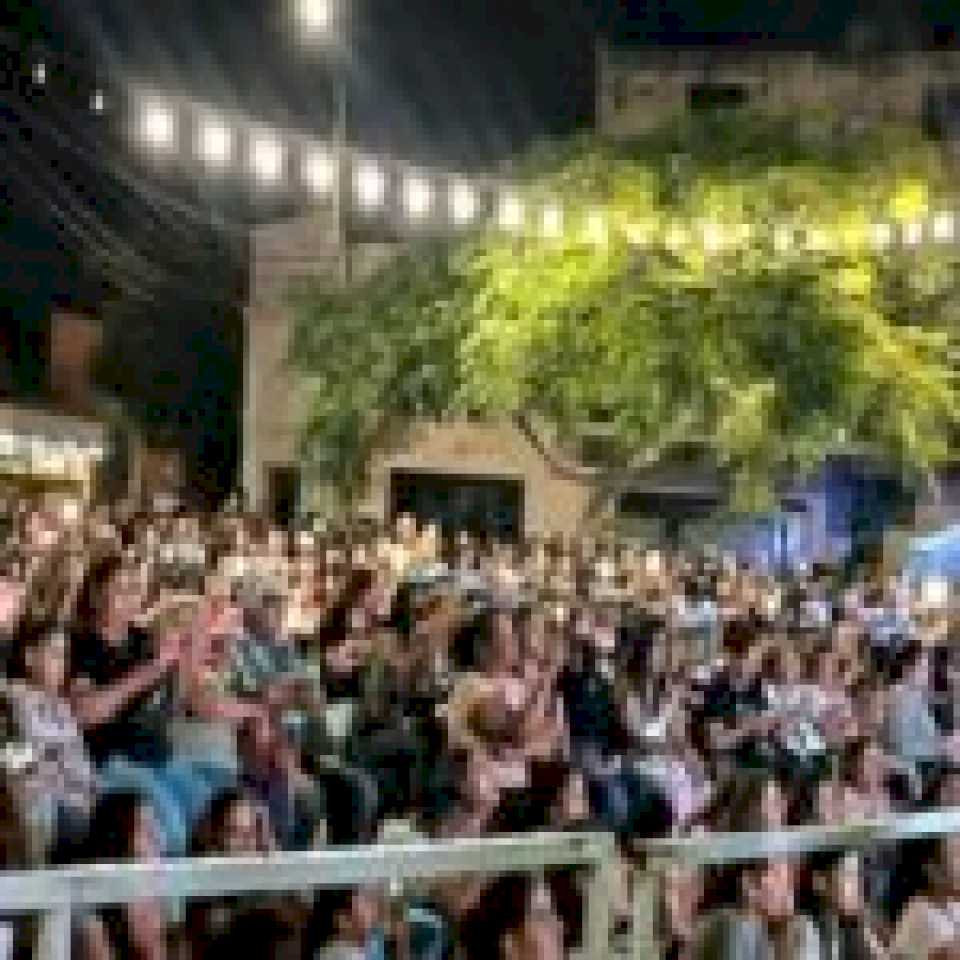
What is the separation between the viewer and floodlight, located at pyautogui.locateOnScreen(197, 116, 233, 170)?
23906 millimetres

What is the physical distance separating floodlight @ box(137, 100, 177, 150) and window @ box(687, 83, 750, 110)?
54.1ft

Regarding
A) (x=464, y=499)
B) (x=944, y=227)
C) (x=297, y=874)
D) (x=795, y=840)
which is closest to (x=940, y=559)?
(x=944, y=227)

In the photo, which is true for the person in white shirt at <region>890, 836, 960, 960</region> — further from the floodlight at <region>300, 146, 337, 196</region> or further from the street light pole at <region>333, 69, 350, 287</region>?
the floodlight at <region>300, 146, 337, 196</region>

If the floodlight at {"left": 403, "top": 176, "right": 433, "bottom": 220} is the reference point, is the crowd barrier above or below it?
below

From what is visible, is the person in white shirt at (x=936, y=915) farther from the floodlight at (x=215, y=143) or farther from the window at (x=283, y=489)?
the window at (x=283, y=489)

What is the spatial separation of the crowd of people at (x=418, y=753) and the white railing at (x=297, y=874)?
61 millimetres

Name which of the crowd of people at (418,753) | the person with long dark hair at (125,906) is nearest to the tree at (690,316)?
the crowd of people at (418,753)

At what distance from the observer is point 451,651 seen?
9047 millimetres

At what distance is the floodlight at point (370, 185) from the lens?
29.4 m

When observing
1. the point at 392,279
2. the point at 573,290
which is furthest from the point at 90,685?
the point at 392,279

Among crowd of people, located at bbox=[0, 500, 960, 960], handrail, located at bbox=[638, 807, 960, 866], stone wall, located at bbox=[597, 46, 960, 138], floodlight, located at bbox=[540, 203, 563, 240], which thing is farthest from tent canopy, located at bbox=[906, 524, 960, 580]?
handrail, located at bbox=[638, 807, 960, 866]

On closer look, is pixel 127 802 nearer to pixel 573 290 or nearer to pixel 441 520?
pixel 573 290

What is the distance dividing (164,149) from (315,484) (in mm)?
6705

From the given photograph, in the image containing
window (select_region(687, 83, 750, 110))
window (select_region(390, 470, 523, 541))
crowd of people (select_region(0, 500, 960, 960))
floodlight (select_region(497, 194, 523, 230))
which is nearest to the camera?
crowd of people (select_region(0, 500, 960, 960))
